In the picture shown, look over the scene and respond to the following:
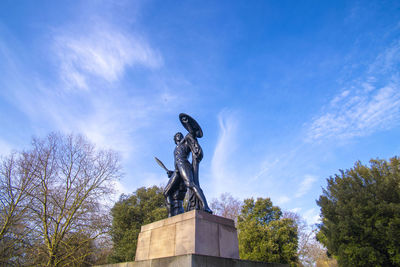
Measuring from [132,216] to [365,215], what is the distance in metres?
23.0

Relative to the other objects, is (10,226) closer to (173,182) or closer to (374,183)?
(173,182)

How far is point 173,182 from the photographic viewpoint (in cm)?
695

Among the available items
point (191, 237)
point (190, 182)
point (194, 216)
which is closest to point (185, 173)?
point (190, 182)

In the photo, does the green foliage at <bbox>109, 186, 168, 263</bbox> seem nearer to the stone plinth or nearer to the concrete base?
the stone plinth

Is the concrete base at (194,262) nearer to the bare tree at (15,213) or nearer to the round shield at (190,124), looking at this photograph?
the round shield at (190,124)

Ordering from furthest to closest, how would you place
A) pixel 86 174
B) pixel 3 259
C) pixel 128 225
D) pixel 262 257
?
1. pixel 128 225
2. pixel 262 257
3. pixel 86 174
4. pixel 3 259

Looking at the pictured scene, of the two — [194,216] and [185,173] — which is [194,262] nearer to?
[194,216]

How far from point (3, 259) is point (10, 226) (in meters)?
1.86

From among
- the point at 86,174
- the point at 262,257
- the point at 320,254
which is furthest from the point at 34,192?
the point at 320,254

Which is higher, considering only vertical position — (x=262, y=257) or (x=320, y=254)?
(x=320, y=254)

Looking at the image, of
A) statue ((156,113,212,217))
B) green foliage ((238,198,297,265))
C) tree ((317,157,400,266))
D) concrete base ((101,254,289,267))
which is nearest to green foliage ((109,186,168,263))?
green foliage ((238,198,297,265))

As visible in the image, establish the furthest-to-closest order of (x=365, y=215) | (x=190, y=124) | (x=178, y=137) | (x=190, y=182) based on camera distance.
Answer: (x=365, y=215), (x=178, y=137), (x=190, y=124), (x=190, y=182)

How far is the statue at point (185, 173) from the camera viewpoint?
20.6 ft

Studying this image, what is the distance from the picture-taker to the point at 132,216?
2745 centimetres
